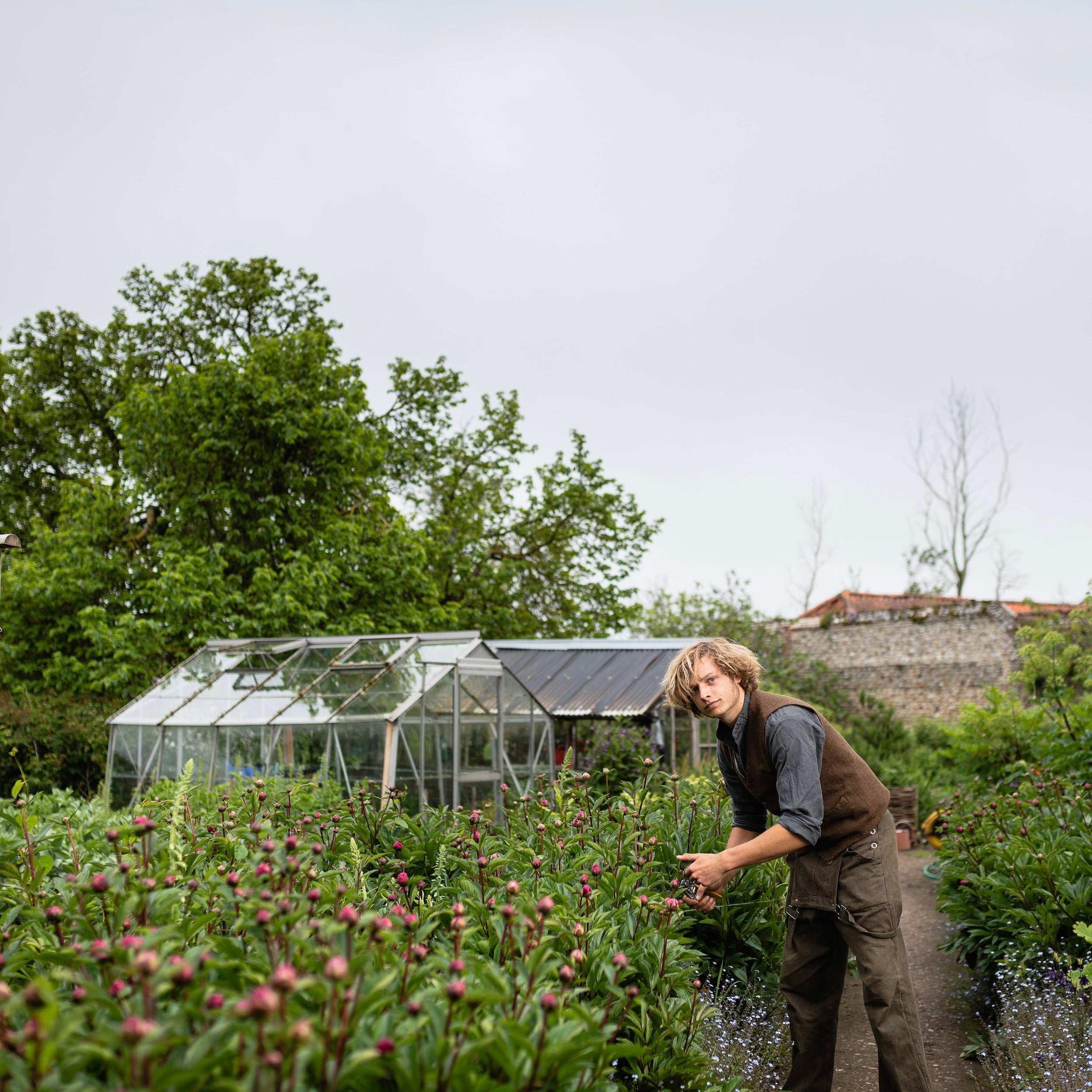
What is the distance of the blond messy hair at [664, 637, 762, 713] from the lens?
330 centimetres

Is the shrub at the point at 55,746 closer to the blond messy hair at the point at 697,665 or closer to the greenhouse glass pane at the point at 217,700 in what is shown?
the greenhouse glass pane at the point at 217,700

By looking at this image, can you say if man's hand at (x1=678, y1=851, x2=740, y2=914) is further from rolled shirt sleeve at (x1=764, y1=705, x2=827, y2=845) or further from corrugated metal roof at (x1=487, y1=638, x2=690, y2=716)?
corrugated metal roof at (x1=487, y1=638, x2=690, y2=716)

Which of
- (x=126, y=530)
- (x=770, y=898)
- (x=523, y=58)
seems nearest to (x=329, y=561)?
(x=126, y=530)

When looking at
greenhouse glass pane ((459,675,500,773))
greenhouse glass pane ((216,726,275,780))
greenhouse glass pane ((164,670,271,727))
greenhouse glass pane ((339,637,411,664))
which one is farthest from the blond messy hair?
greenhouse glass pane ((164,670,271,727))

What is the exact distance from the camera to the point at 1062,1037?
12.5ft

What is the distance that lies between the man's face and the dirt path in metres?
1.97

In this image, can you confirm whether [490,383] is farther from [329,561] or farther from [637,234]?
[637,234]

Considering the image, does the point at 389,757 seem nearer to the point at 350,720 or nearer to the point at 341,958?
the point at 350,720

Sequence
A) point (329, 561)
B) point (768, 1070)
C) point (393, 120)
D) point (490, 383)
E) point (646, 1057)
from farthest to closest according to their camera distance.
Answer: point (490, 383)
point (329, 561)
point (393, 120)
point (768, 1070)
point (646, 1057)

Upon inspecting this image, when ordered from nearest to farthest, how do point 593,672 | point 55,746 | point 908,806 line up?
1. point 908,806
2. point 55,746
3. point 593,672

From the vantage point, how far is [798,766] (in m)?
3.12

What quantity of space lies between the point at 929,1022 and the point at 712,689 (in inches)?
131

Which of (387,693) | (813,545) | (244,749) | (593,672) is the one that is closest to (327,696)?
(387,693)

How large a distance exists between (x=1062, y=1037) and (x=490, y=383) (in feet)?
60.4
